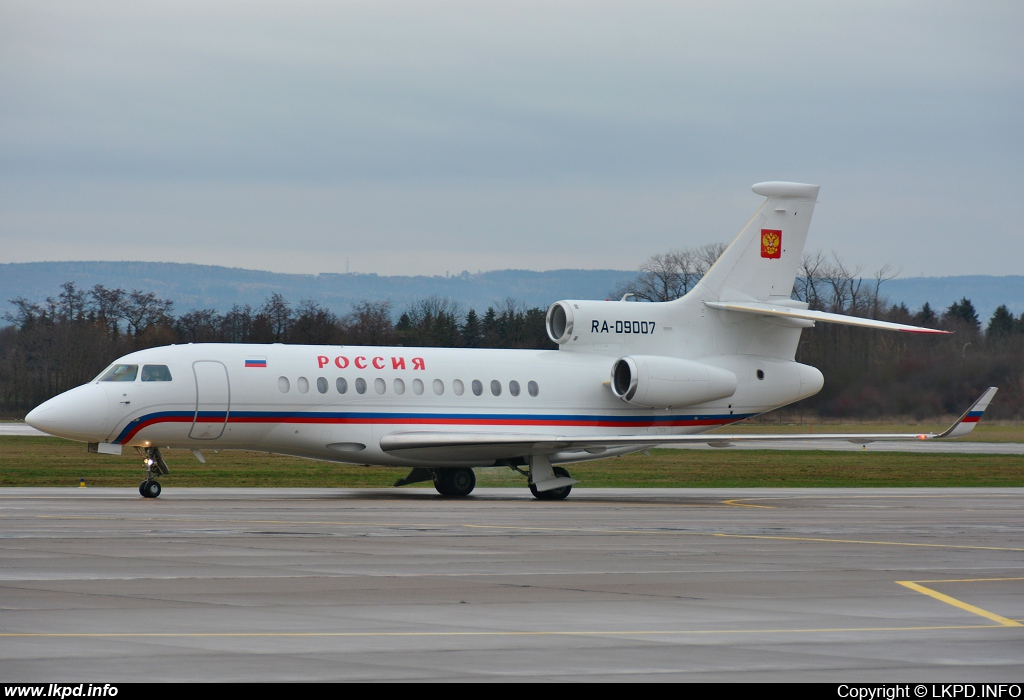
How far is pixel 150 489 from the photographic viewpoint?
2759 cm

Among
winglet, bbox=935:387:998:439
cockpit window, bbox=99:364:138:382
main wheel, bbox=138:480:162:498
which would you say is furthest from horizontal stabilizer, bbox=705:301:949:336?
main wheel, bbox=138:480:162:498

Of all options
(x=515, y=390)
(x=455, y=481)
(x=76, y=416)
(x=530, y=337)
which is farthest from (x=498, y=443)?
(x=530, y=337)

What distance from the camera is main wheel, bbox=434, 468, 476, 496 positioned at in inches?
1275

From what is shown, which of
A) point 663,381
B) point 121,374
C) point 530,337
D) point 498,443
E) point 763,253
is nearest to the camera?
point 121,374

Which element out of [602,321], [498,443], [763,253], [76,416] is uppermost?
[763,253]

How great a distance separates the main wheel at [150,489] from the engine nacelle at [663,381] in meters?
11.6

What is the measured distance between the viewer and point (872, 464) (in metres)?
48.9

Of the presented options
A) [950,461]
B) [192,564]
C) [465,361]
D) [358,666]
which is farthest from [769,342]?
[358,666]

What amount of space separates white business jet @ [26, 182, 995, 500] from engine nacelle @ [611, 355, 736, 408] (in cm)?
4

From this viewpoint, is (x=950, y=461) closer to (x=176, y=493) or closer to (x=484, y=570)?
(x=176, y=493)

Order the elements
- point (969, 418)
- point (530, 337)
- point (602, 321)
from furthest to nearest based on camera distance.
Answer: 1. point (530, 337)
2. point (602, 321)
3. point (969, 418)

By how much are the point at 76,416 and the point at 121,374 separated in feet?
4.55

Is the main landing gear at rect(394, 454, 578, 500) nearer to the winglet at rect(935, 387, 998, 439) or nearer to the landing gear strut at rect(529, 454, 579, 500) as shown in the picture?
the landing gear strut at rect(529, 454, 579, 500)

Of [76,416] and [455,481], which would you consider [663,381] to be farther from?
[76,416]
